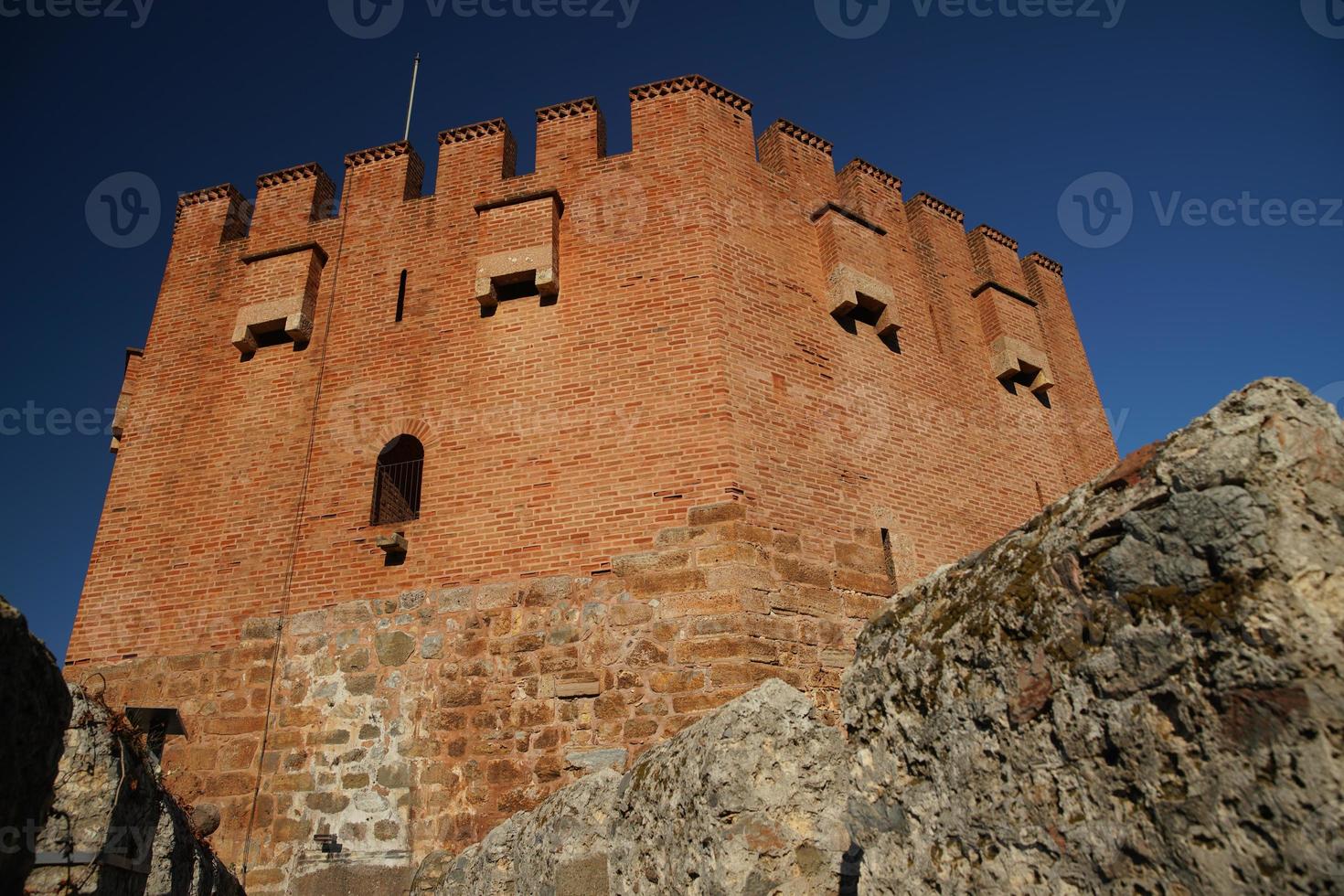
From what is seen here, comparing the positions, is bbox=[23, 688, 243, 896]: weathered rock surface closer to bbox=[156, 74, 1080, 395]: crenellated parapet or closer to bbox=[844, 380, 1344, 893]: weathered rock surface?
bbox=[844, 380, 1344, 893]: weathered rock surface

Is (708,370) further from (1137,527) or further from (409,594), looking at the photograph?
(1137,527)

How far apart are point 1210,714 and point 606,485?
7.50 meters

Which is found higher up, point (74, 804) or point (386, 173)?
point (386, 173)

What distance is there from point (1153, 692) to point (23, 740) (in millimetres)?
3329

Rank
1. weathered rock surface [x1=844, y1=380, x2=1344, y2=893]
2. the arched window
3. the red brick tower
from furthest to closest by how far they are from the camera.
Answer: the arched window → the red brick tower → weathered rock surface [x1=844, y1=380, x2=1344, y2=893]

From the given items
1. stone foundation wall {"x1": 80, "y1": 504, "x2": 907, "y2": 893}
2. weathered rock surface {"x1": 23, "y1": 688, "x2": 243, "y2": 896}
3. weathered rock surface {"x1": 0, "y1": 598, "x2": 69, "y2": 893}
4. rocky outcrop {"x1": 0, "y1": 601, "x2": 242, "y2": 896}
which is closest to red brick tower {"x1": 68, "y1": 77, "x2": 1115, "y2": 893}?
stone foundation wall {"x1": 80, "y1": 504, "x2": 907, "y2": 893}

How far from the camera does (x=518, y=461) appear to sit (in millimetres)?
9656

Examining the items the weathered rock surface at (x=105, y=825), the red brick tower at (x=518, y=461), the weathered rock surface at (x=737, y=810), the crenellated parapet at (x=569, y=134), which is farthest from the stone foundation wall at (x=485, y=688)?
the crenellated parapet at (x=569, y=134)

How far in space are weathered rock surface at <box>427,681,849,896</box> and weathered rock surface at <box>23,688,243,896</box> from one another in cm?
271

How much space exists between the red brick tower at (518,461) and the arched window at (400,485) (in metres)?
0.05

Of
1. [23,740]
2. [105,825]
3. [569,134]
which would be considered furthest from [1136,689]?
[569,134]

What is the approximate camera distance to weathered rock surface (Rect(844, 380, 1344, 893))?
1.89m

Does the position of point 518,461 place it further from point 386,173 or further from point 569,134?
point 386,173

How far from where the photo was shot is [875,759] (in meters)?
3.00
